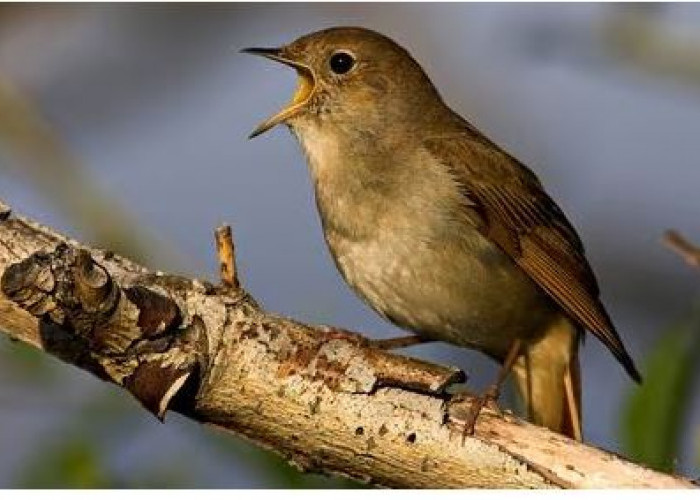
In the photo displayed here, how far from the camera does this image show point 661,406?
124 inches

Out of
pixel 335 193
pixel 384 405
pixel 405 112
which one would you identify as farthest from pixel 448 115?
pixel 384 405

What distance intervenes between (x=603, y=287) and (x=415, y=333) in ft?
2.43

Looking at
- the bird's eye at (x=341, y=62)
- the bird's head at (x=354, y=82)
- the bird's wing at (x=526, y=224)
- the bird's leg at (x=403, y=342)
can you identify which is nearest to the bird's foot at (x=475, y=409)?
the bird's wing at (x=526, y=224)

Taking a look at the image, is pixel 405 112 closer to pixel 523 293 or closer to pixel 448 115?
pixel 448 115

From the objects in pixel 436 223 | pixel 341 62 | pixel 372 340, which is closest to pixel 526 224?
pixel 436 223

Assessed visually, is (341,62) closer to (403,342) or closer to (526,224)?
(526,224)

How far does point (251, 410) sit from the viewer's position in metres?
3.26

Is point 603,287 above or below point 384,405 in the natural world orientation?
above

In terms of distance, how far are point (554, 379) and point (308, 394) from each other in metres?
1.67

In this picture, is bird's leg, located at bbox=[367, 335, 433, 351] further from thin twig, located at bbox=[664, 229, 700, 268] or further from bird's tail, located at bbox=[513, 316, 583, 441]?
thin twig, located at bbox=[664, 229, 700, 268]

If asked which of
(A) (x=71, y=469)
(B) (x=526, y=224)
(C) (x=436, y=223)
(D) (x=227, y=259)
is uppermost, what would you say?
(B) (x=526, y=224)

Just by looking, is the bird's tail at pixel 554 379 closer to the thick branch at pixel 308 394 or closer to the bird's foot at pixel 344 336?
the bird's foot at pixel 344 336

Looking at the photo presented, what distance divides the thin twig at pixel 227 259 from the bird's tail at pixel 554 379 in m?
1.59

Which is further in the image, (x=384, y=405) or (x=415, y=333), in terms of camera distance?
(x=415, y=333)
